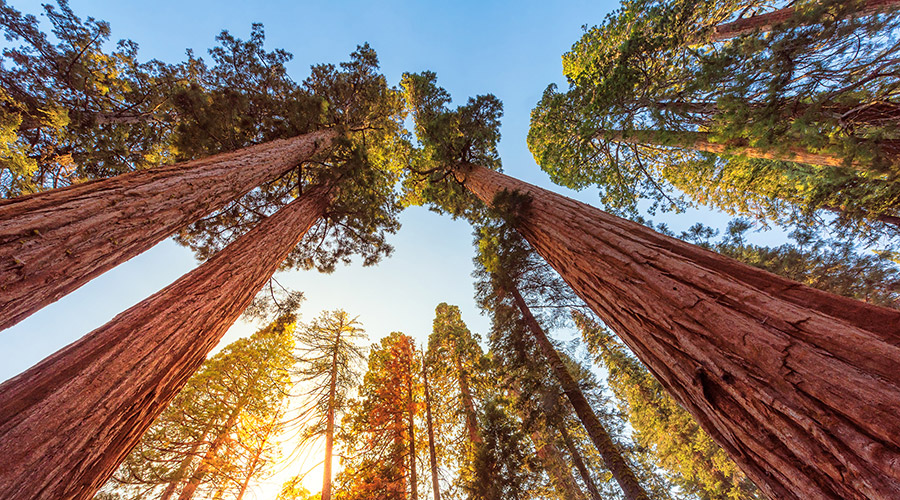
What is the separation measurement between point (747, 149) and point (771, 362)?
7.18m

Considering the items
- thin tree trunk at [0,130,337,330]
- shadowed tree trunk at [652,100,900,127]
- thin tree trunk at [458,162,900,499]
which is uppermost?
shadowed tree trunk at [652,100,900,127]

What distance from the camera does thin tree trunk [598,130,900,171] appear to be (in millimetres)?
4898

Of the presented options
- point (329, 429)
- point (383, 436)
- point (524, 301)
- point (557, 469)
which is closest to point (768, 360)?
point (524, 301)

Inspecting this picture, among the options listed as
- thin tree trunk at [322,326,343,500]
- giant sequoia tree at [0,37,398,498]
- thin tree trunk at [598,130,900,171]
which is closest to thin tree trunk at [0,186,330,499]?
giant sequoia tree at [0,37,398,498]

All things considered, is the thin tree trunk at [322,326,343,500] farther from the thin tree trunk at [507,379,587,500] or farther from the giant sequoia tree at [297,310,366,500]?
the thin tree trunk at [507,379,587,500]

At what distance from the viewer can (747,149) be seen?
19.3 ft

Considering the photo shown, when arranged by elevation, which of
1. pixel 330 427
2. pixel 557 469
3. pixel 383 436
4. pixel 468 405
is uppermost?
pixel 468 405

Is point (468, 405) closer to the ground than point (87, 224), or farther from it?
farther from it

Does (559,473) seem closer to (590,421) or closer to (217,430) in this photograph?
(590,421)

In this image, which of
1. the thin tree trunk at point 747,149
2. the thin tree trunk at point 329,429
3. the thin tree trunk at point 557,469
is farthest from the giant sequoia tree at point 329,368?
the thin tree trunk at point 747,149

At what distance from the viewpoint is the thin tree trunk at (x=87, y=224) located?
1714 millimetres

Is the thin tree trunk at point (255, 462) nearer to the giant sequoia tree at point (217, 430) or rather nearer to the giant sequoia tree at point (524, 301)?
the giant sequoia tree at point (217, 430)

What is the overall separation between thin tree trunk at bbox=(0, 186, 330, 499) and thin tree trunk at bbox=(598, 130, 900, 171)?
8.82 m

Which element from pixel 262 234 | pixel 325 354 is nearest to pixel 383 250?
pixel 262 234
